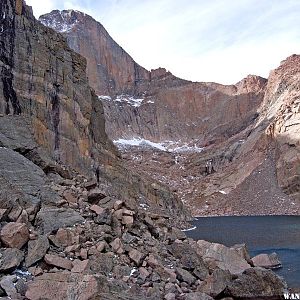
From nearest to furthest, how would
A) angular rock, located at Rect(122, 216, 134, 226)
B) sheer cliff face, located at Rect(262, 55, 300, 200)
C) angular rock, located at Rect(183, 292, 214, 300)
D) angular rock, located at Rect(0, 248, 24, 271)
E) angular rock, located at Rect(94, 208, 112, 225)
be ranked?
angular rock, located at Rect(0, 248, 24, 271) < angular rock, located at Rect(183, 292, 214, 300) < angular rock, located at Rect(94, 208, 112, 225) < angular rock, located at Rect(122, 216, 134, 226) < sheer cliff face, located at Rect(262, 55, 300, 200)

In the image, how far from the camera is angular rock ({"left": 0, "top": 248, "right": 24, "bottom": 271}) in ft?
39.5

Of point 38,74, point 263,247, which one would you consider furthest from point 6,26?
point 263,247

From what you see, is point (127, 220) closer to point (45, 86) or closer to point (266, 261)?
point (266, 261)

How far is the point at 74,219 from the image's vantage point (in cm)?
1491

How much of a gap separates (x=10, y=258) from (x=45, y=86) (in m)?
45.7

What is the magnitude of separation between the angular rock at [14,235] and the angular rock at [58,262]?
3.07 feet

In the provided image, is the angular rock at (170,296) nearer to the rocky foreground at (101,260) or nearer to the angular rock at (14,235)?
the rocky foreground at (101,260)

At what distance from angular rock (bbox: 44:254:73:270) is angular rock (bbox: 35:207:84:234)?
1.45m

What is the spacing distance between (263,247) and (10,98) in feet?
102

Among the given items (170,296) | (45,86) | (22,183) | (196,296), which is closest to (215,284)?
(196,296)

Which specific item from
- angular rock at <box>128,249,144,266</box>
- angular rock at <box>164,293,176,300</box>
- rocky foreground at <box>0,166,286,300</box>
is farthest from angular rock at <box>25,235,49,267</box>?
angular rock at <box>164,293,176,300</box>

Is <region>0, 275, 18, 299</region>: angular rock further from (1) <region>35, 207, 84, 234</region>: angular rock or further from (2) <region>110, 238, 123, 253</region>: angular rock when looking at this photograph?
(2) <region>110, 238, 123, 253</region>: angular rock

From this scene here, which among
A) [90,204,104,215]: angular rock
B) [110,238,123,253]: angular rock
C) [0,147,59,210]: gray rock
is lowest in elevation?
[110,238,123,253]: angular rock

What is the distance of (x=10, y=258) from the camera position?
12266 millimetres
